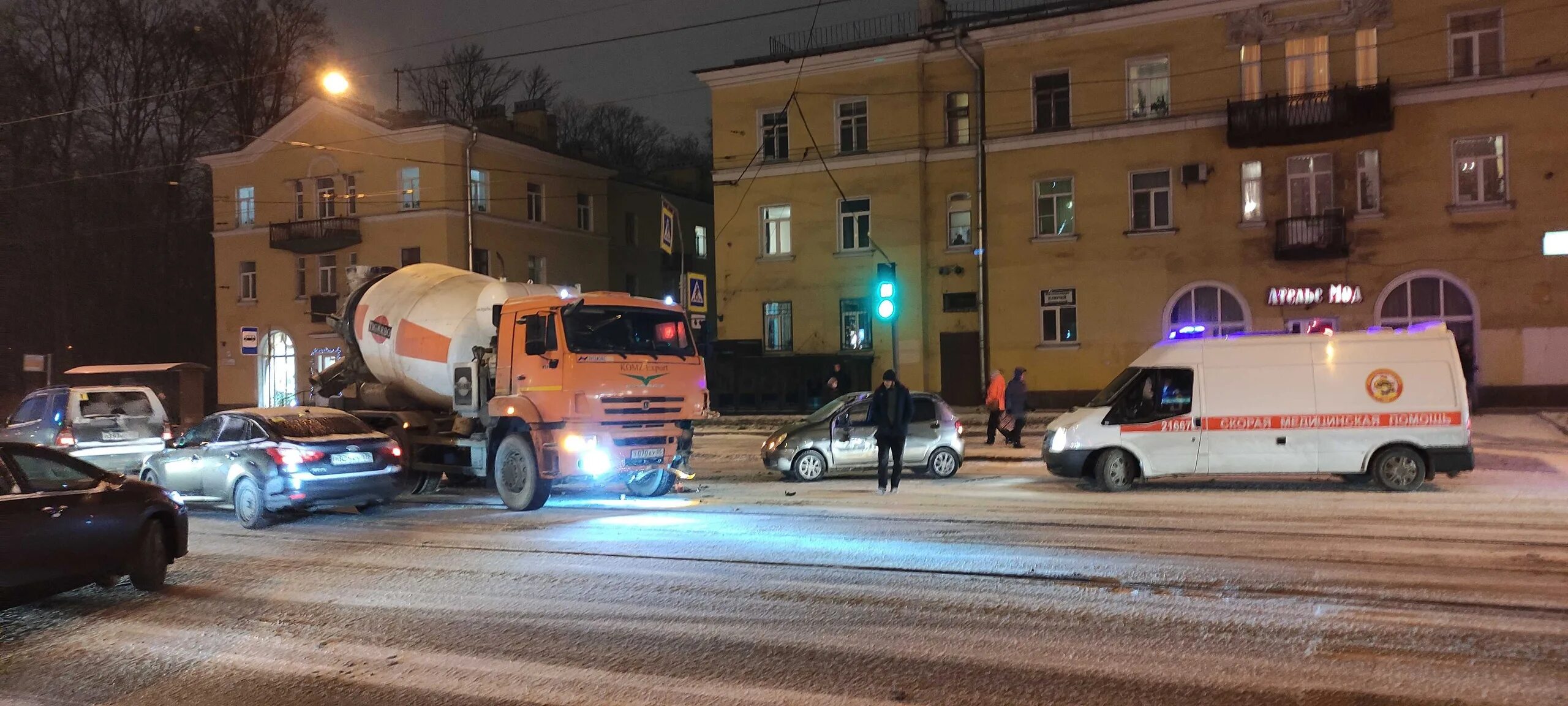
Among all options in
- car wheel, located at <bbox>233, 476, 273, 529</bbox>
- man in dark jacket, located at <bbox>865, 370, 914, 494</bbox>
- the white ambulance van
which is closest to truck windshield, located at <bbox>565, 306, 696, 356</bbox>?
man in dark jacket, located at <bbox>865, 370, 914, 494</bbox>

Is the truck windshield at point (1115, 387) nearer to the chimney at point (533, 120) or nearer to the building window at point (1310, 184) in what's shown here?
the building window at point (1310, 184)

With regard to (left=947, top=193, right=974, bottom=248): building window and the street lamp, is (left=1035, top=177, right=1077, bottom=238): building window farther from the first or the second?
the street lamp

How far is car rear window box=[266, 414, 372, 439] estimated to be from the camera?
12375mm

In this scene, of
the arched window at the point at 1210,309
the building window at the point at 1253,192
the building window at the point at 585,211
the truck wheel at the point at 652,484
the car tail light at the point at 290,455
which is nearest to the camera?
the car tail light at the point at 290,455

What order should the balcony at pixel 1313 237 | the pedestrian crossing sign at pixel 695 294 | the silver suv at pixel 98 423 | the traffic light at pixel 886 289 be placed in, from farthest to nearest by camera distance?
the balcony at pixel 1313 237, the pedestrian crossing sign at pixel 695 294, the traffic light at pixel 886 289, the silver suv at pixel 98 423

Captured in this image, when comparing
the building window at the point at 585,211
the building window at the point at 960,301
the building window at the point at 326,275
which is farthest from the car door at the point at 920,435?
the building window at the point at 326,275

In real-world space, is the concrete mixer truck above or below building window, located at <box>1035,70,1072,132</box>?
below

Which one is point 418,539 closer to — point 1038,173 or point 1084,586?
point 1084,586

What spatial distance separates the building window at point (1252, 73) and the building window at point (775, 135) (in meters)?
14.0

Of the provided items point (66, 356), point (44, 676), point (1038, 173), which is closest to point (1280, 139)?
point (1038, 173)

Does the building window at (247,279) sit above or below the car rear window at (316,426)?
above

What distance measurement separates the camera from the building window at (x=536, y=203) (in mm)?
42844

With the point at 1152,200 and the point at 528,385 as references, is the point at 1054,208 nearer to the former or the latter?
the point at 1152,200

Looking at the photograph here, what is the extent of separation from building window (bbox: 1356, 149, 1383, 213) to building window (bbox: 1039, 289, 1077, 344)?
7.67 m
